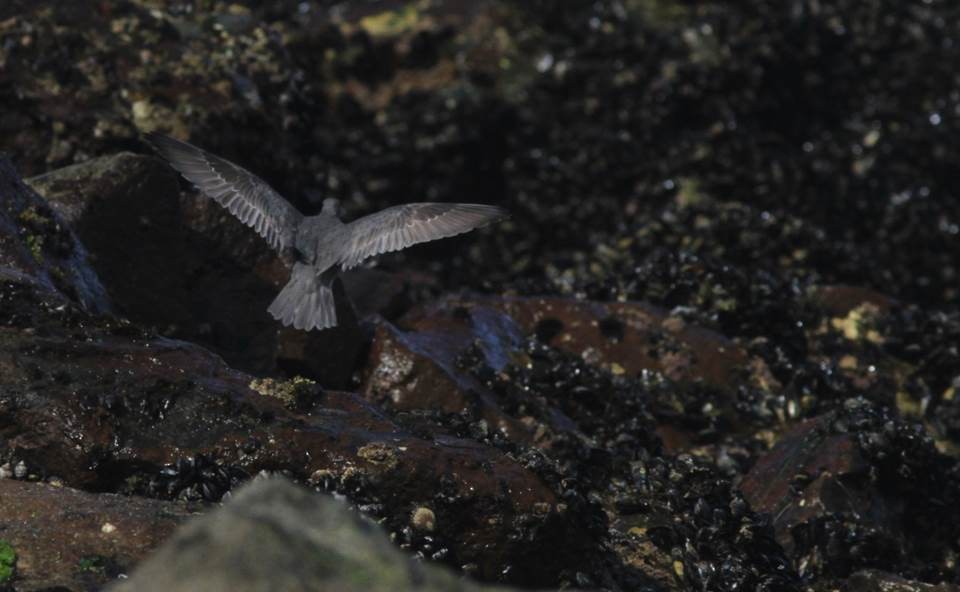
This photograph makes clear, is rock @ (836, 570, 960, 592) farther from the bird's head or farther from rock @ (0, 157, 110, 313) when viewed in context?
rock @ (0, 157, 110, 313)

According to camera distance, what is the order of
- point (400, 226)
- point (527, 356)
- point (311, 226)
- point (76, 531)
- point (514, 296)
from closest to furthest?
point (76, 531) < point (400, 226) < point (311, 226) < point (527, 356) < point (514, 296)

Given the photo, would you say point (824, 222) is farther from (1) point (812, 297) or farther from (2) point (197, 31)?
(2) point (197, 31)

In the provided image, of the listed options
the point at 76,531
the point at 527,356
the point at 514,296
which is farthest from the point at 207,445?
the point at 514,296

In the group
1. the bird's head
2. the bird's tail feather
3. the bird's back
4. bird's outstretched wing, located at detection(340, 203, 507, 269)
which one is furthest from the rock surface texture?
the bird's head

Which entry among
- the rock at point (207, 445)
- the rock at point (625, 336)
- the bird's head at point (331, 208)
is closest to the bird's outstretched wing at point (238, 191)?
the bird's head at point (331, 208)

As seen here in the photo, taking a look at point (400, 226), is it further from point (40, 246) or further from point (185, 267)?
point (40, 246)

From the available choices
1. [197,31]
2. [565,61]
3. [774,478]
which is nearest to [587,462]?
[774,478]
